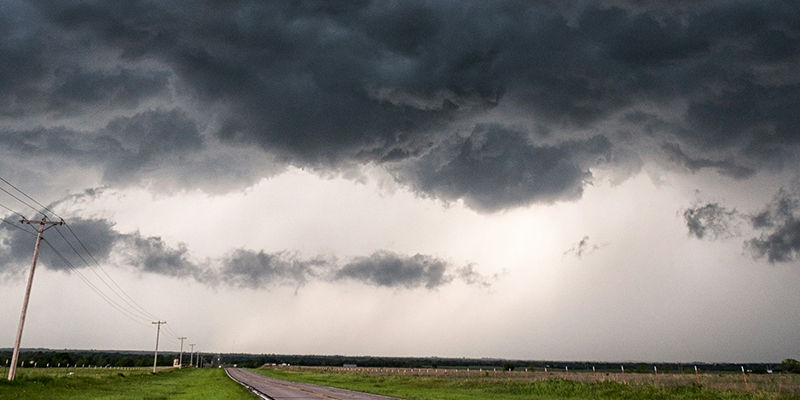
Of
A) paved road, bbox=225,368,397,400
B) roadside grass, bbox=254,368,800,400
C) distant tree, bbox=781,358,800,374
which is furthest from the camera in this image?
distant tree, bbox=781,358,800,374

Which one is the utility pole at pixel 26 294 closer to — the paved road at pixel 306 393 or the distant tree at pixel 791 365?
the paved road at pixel 306 393

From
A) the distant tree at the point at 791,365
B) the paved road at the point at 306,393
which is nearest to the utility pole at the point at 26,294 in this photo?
the paved road at the point at 306,393

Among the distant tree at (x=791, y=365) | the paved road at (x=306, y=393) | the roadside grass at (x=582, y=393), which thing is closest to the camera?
the roadside grass at (x=582, y=393)

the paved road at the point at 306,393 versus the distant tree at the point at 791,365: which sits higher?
the paved road at the point at 306,393

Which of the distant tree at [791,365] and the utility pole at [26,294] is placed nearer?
the utility pole at [26,294]

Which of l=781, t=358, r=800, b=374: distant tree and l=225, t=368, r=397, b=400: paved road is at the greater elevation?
l=225, t=368, r=397, b=400: paved road

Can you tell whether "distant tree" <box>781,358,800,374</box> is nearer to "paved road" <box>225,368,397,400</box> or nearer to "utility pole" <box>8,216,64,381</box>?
"paved road" <box>225,368,397,400</box>

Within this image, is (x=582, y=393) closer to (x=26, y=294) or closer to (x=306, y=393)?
(x=306, y=393)

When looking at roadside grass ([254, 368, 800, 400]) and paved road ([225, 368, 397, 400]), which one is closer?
roadside grass ([254, 368, 800, 400])

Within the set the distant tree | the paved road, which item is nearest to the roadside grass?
the paved road

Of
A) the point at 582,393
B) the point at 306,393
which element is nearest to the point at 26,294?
the point at 306,393

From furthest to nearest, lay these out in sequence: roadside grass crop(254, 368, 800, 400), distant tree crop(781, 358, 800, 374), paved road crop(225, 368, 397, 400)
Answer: distant tree crop(781, 358, 800, 374) → paved road crop(225, 368, 397, 400) → roadside grass crop(254, 368, 800, 400)

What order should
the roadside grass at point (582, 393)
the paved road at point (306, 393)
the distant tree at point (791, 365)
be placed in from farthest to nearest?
the distant tree at point (791, 365)
the paved road at point (306, 393)
the roadside grass at point (582, 393)

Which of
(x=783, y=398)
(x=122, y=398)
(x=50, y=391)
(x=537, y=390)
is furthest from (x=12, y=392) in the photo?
(x=783, y=398)
